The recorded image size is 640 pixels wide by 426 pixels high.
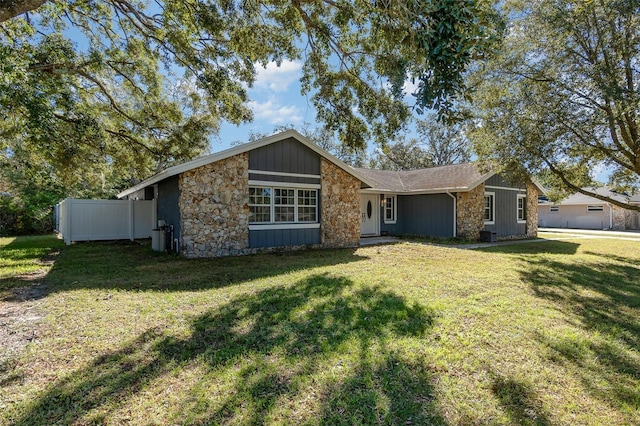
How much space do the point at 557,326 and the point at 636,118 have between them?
812cm

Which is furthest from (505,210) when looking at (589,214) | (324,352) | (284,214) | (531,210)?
(324,352)

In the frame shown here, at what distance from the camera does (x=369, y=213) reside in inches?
653

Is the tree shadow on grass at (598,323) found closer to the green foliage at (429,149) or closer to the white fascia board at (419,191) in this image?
the white fascia board at (419,191)

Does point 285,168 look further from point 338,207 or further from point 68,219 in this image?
point 68,219

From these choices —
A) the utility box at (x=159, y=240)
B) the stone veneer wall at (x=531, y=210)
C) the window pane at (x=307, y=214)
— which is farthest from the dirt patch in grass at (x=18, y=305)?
the stone veneer wall at (x=531, y=210)

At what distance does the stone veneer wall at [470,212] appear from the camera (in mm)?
15086

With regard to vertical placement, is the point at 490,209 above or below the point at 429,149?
below

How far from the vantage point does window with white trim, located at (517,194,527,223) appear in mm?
17875

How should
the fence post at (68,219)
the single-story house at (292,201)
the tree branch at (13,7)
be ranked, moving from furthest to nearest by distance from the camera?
1. the fence post at (68,219)
2. the single-story house at (292,201)
3. the tree branch at (13,7)

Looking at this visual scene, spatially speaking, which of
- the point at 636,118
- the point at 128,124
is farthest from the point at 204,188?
the point at 636,118

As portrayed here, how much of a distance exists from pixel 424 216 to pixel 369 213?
2819 mm

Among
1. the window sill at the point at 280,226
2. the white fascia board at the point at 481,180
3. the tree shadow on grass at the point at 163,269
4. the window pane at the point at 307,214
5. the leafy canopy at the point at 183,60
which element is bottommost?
the tree shadow on grass at the point at 163,269

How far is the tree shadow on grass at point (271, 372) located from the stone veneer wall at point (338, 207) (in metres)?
7.10

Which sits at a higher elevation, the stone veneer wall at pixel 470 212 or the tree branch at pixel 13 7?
the tree branch at pixel 13 7
